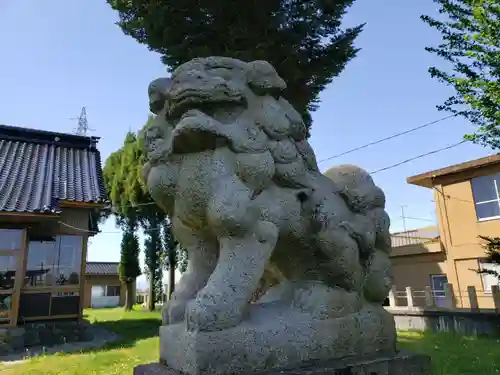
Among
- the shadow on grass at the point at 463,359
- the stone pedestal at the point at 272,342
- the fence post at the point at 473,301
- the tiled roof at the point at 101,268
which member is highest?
the tiled roof at the point at 101,268

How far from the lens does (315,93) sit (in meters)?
6.08

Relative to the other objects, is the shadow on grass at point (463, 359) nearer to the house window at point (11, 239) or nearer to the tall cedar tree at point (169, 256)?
the house window at point (11, 239)

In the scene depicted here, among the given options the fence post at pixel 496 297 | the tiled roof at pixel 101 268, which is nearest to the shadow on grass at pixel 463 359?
the fence post at pixel 496 297

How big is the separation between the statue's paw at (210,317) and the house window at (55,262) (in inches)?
299

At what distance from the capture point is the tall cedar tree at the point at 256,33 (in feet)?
17.6

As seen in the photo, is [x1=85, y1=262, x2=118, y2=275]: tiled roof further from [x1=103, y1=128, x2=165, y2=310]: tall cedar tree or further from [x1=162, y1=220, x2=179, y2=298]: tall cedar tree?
[x1=162, y1=220, x2=179, y2=298]: tall cedar tree

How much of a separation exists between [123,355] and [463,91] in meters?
6.42

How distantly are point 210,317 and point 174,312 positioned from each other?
349 mm

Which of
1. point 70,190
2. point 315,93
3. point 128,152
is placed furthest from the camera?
point 128,152

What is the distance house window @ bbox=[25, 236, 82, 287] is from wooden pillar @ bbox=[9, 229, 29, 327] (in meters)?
0.29

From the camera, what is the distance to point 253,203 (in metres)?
1.78

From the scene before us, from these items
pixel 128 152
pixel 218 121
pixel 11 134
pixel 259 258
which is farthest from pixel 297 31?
pixel 128 152

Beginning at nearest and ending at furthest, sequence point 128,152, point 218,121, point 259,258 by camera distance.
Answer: point 259,258
point 218,121
point 128,152

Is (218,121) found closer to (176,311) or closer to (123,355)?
(176,311)
